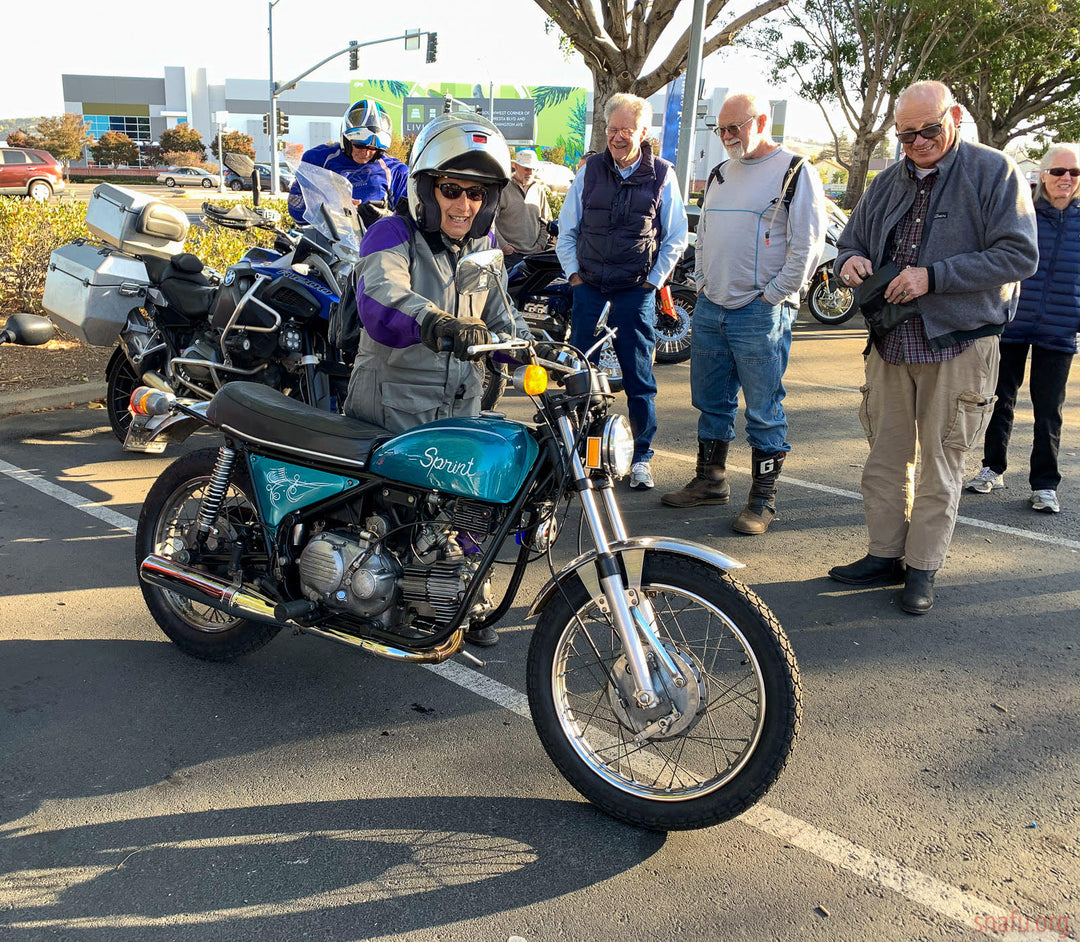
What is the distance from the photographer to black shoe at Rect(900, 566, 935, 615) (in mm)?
4180

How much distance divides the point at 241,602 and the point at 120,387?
3388 millimetres

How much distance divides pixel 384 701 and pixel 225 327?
294 cm

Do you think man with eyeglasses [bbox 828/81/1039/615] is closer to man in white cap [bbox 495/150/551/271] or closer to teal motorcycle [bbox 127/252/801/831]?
teal motorcycle [bbox 127/252/801/831]

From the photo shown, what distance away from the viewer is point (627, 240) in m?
5.38

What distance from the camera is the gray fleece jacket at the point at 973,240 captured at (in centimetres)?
386

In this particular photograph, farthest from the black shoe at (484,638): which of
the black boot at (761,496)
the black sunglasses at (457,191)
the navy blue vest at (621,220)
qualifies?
the navy blue vest at (621,220)

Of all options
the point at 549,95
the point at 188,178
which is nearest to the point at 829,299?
the point at 188,178

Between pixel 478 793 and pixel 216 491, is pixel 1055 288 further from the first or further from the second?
pixel 216 491

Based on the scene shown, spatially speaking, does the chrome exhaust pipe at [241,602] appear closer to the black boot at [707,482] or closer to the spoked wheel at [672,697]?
the spoked wheel at [672,697]

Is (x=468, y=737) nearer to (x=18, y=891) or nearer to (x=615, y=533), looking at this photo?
(x=615, y=533)

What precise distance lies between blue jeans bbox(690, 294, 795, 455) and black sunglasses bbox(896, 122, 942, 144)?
1.17 metres

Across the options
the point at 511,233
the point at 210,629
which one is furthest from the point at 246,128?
the point at 210,629

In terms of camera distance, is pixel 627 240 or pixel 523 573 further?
pixel 627 240

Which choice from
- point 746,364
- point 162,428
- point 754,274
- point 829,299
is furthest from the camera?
point 829,299
